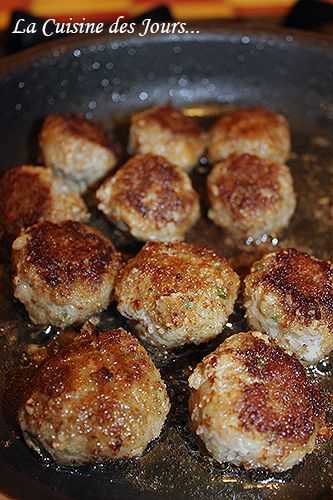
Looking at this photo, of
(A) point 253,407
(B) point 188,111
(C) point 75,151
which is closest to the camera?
(A) point 253,407

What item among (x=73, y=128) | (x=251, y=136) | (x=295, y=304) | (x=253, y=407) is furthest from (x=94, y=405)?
(x=251, y=136)

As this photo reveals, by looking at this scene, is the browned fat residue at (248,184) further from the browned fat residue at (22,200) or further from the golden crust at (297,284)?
the browned fat residue at (22,200)

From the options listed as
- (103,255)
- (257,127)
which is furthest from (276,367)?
(257,127)

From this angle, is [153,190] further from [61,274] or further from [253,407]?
[253,407]

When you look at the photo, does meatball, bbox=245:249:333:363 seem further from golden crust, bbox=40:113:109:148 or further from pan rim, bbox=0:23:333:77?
pan rim, bbox=0:23:333:77

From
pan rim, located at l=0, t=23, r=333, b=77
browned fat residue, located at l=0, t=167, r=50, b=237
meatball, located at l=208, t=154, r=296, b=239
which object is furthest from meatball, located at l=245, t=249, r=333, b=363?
pan rim, located at l=0, t=23, r=333, b=77

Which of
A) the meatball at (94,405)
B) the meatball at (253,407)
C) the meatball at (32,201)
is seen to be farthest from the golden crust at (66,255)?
the meatball at (253,407)

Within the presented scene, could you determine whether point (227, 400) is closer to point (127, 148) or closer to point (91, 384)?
point (91, 384)
